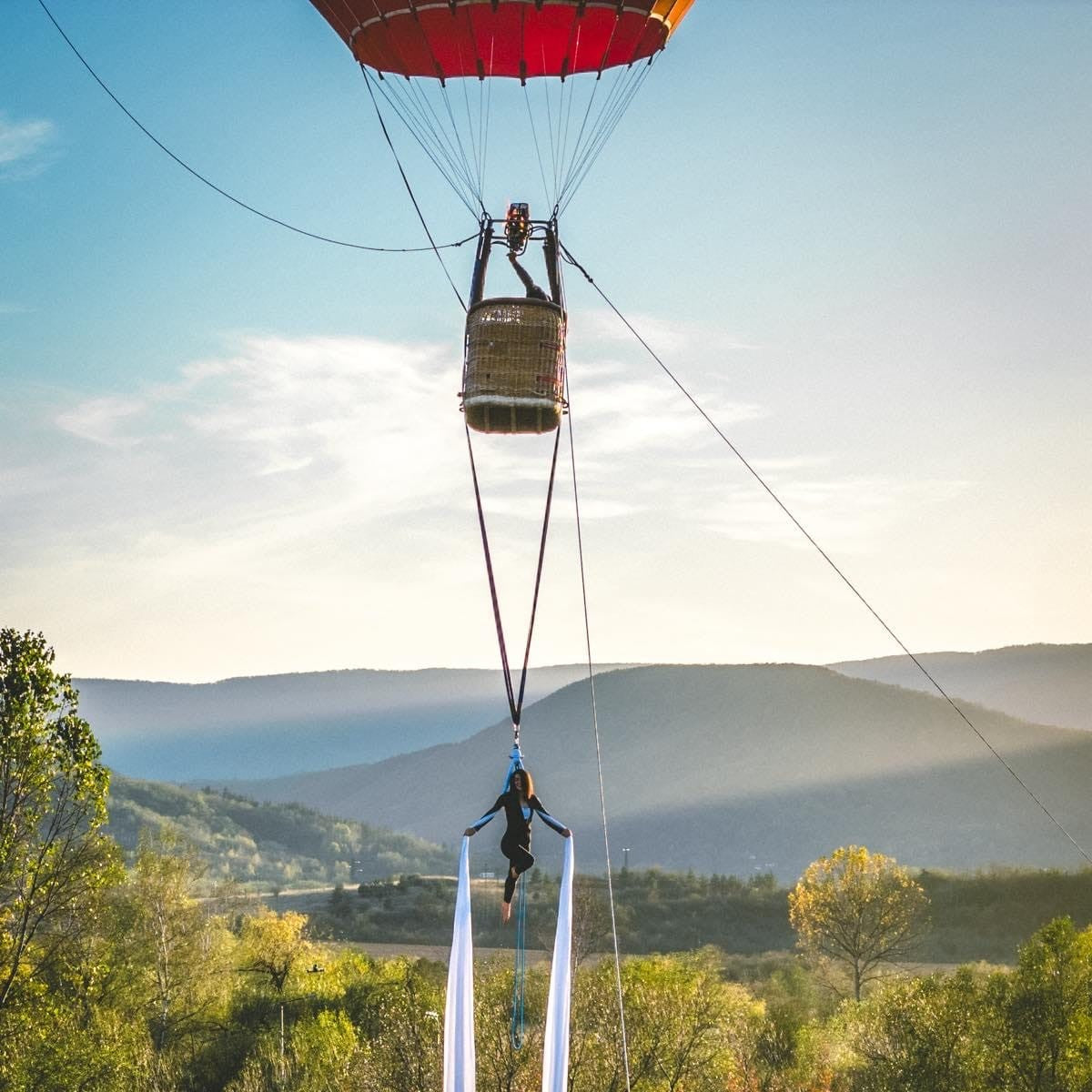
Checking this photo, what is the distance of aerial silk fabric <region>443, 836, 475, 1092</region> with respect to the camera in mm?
15422

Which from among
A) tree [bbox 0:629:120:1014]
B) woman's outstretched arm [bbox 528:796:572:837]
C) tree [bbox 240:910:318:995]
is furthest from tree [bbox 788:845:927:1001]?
woman's outstretched arm [bbox 528:796:572:837]

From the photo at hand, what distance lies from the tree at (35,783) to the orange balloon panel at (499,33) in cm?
1470

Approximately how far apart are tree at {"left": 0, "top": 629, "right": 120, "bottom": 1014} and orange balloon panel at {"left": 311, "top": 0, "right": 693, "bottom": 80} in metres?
14.7

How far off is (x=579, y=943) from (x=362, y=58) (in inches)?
2275

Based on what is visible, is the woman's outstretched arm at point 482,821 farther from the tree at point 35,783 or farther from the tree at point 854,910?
the tree at point 854,910

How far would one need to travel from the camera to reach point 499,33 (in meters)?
19.2

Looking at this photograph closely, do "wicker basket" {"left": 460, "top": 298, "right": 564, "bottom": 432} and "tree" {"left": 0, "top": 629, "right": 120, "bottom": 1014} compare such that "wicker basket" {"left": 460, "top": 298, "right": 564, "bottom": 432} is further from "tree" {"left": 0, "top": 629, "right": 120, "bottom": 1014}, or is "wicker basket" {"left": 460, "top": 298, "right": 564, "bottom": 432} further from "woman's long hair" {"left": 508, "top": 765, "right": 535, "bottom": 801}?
"tree" {"left": 0, "top": 629, "right": 120, "bottom": 1014}

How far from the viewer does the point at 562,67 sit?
20.0 metres

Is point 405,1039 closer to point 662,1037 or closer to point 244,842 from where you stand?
point 662,1037

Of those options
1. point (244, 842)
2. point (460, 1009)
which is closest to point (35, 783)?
point (460, 1009)

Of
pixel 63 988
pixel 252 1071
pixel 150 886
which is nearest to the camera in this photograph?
pixel 63 988

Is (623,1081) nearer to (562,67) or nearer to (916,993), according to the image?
(916,993)

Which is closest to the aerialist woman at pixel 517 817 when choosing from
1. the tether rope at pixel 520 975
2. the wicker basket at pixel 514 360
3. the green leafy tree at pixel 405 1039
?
the tether rope at pixel 520 975

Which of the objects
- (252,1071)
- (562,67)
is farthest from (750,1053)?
(562,67)
